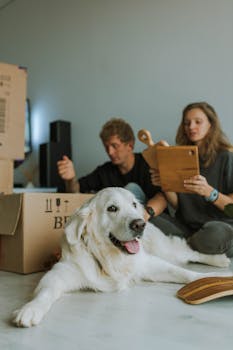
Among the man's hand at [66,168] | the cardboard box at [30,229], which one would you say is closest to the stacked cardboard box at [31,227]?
the cardboard box at [30,229]

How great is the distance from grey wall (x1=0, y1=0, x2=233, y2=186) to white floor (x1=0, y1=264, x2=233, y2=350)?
5.09ft

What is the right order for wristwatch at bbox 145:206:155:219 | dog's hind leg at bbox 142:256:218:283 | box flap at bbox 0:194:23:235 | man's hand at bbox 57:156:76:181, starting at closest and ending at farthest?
1. dog's hind leg at bbox 142:256:218:283
2. box flap at bbox 0:194:23:235
3. wristwatch at bbox 145:206:155:219
4. man's hand at bbox 57:156:76:181

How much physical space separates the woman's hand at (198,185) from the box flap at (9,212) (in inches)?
31.7

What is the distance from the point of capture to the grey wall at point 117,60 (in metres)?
2.58

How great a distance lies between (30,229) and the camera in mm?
1770

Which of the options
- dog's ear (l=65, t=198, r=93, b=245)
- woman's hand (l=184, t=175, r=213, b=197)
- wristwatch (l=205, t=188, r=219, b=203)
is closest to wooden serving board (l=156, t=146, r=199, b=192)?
woman's hand (l=184, t=175, r=213, b=197)

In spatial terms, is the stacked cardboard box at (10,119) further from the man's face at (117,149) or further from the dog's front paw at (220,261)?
the dog's front paw at (220,261)

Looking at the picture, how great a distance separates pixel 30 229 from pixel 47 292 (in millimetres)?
640

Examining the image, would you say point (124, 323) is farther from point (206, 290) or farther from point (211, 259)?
→ point (211, 259)

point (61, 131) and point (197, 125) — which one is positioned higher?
point (61, 131)

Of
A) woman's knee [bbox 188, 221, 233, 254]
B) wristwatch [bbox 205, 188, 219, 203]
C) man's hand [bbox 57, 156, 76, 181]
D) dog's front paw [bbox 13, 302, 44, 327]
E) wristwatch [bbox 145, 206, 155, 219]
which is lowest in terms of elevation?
dog's front paw [bbox 13, 302, 44, 327]

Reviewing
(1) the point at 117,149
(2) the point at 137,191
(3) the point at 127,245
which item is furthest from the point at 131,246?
(1) the point at 117,149

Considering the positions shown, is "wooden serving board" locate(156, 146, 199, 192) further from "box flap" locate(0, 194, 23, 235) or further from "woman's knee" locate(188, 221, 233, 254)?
"box flap" locate(0, 194, 23, 235)

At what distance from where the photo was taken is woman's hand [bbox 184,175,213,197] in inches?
72.2
